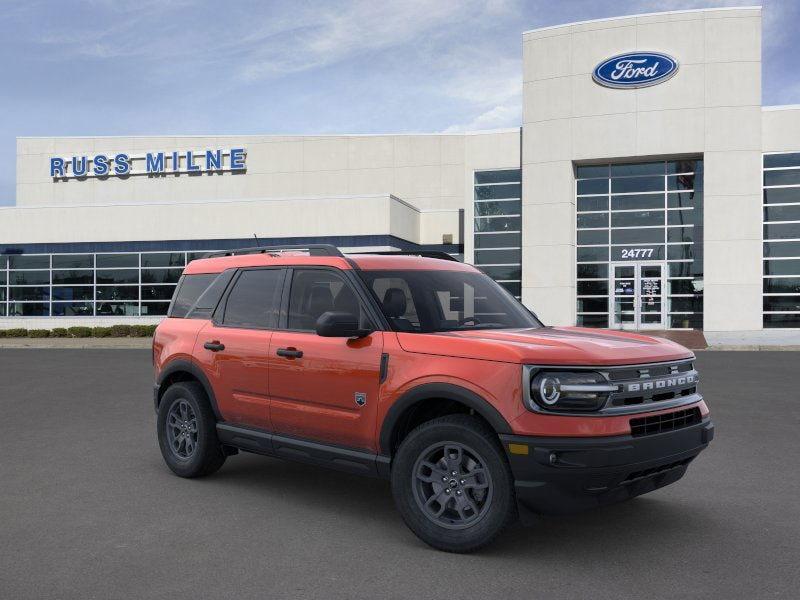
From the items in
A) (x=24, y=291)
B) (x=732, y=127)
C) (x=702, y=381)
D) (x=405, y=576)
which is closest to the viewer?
(x=405, y=576)

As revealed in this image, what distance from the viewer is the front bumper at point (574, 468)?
14.9ft

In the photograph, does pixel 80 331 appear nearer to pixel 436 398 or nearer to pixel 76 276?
pixel 76 276

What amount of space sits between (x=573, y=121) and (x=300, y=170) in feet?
49.4

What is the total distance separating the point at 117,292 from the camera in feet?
126

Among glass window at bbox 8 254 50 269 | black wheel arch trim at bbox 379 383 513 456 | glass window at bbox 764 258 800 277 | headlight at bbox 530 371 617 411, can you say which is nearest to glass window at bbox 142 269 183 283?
glass window at bbox 8 254 50 269

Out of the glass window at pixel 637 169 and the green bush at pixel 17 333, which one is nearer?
the glass window at pixel 637 169

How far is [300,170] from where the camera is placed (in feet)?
136

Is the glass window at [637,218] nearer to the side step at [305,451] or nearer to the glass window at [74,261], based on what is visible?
the glass window at [74,261]

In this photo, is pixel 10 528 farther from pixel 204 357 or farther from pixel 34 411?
pixel 34 411

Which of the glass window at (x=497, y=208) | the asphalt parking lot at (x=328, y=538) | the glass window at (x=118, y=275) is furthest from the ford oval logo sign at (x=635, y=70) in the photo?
the asphalt parking lot at (x=328, y=538)

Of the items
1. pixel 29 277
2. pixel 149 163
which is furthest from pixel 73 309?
pixel 149 163

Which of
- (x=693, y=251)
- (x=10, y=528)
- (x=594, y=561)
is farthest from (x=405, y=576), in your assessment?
(x=693, y=251)

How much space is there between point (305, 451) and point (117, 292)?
115ft

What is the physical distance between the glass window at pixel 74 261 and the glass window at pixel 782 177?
30.4m
